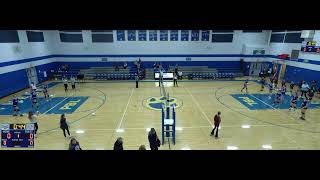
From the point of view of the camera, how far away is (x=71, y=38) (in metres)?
28.0

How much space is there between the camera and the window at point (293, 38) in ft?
75.1

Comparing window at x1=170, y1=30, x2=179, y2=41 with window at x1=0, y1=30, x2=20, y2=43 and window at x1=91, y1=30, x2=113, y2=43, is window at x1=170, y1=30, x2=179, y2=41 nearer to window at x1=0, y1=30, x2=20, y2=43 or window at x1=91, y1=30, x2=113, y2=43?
window at x1=91, y1=30, x2=113, y2=43

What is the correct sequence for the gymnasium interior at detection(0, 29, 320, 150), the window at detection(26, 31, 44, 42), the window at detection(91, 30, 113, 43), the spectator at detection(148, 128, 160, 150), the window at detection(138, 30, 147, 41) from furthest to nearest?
the window at detection(138, 30, 147, 41)
the window at detection(91, 30, 113, 43)
the window at detection(26, 31, 44, 42)
the gymnasium interior at detection(0, 29, 320, 150)
the spectator at detection(148, 128, 160, 150)

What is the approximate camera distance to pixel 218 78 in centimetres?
2758

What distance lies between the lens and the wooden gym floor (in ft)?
33.7

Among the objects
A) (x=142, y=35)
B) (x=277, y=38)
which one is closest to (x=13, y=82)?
(x=142, y=35)

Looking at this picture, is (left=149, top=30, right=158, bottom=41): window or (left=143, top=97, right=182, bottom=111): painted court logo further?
(left=149, top=30, right=158, bottom=41): window

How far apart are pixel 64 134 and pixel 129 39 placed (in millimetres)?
19669
